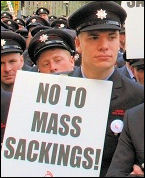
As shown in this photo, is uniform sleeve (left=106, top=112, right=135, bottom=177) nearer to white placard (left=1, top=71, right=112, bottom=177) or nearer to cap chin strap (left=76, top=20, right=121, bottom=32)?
white placard (left=1, top=71, right=112, bottom=177)

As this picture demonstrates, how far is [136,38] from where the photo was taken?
275 cm

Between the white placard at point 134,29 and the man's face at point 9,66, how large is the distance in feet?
4.48

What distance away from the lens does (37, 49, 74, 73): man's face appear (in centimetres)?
426

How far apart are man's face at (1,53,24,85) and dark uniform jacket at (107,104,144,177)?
5.01ft

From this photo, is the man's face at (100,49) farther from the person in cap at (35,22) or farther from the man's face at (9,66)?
the person in cap at (35,22)

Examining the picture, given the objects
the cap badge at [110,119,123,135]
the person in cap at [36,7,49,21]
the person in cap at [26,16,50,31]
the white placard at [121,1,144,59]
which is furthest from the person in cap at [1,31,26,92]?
the person in cap at [36,7,49,21]

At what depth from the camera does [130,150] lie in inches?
106

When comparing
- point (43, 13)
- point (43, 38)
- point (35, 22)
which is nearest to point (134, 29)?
point (43, 38)

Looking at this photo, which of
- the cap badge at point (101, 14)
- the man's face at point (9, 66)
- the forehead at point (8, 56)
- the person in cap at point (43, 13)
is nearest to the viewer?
the cap badge at point (101, 14)

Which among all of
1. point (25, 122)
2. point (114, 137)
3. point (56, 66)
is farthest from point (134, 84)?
point (56, 66)

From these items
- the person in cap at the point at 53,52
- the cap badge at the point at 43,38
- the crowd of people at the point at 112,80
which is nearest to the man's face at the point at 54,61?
the person in cap at the point at 53,52

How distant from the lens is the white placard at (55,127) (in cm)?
258

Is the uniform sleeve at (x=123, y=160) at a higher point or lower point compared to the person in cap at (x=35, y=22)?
lower

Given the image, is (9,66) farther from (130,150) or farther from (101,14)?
(130,150)
